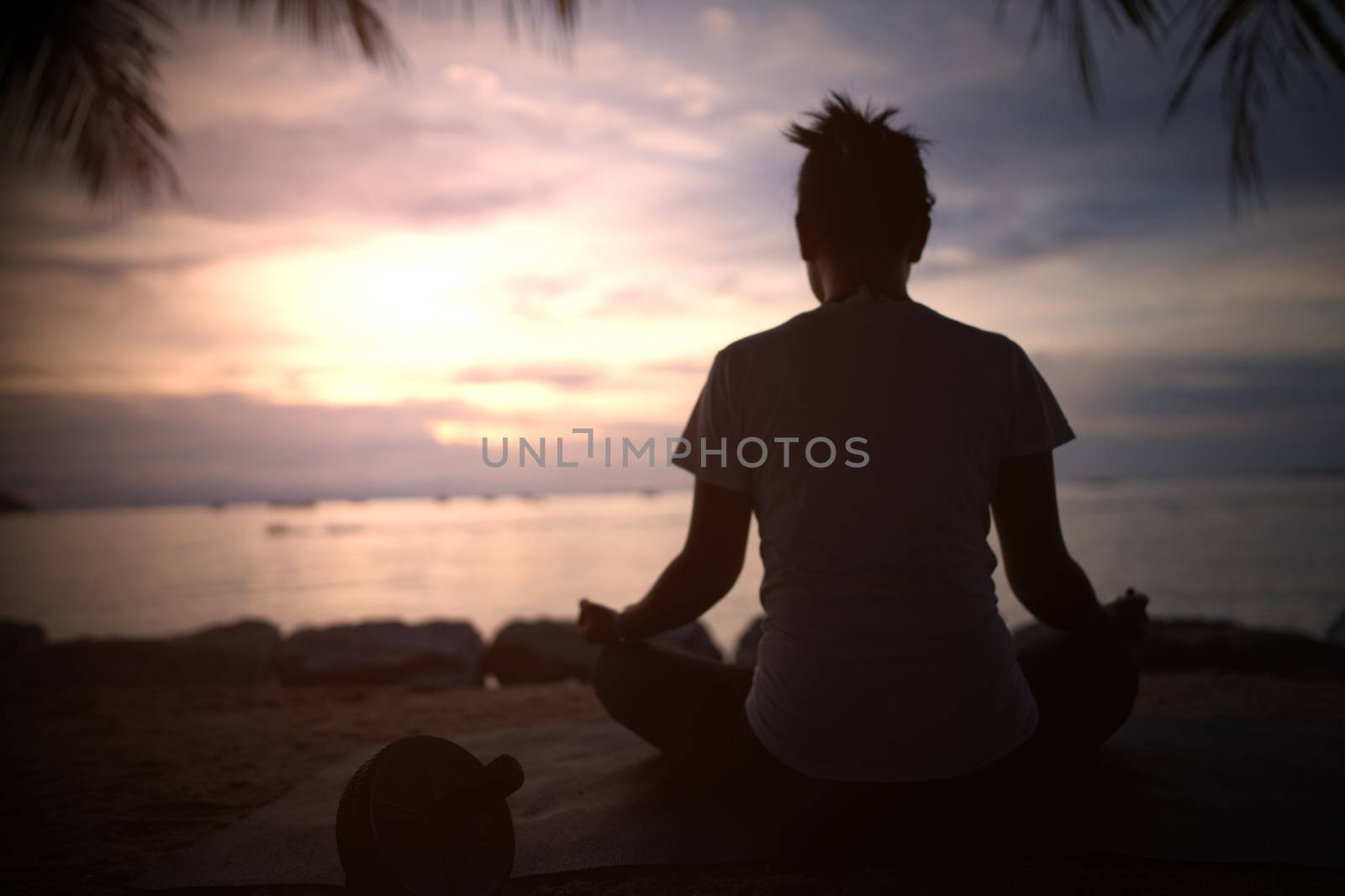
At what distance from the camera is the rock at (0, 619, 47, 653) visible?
559 cm

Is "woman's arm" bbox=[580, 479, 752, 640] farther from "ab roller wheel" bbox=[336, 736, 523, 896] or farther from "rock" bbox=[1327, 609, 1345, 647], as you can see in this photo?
"rock" bbox=[1327, 609, 1345, 647]

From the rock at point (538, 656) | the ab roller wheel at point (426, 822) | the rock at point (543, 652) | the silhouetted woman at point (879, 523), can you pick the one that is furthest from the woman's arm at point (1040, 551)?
the rock at point (538, 656)

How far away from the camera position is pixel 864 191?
4.99 ft

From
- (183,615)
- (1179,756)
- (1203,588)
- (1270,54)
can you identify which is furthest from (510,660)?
(1203,588)

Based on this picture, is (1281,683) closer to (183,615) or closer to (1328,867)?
(1328,867)

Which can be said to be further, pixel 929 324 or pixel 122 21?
pixel 122 21

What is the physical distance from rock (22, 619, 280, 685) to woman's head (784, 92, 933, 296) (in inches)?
187

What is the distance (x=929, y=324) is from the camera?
1435mm

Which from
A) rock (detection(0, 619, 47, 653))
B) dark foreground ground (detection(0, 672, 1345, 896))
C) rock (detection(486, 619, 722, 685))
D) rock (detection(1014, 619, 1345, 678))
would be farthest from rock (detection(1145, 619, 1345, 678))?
rock (detection(0, 619, 47, 653))

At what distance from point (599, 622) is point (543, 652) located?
328 cm

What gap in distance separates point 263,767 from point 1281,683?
4.28 metres

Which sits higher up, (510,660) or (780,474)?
(780,474)

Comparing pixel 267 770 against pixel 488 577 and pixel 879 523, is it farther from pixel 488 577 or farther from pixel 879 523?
pixel 488 577

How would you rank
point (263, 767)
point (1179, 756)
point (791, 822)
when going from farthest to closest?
point (263, 767) → point (1179, 756) → point (791, 822)
